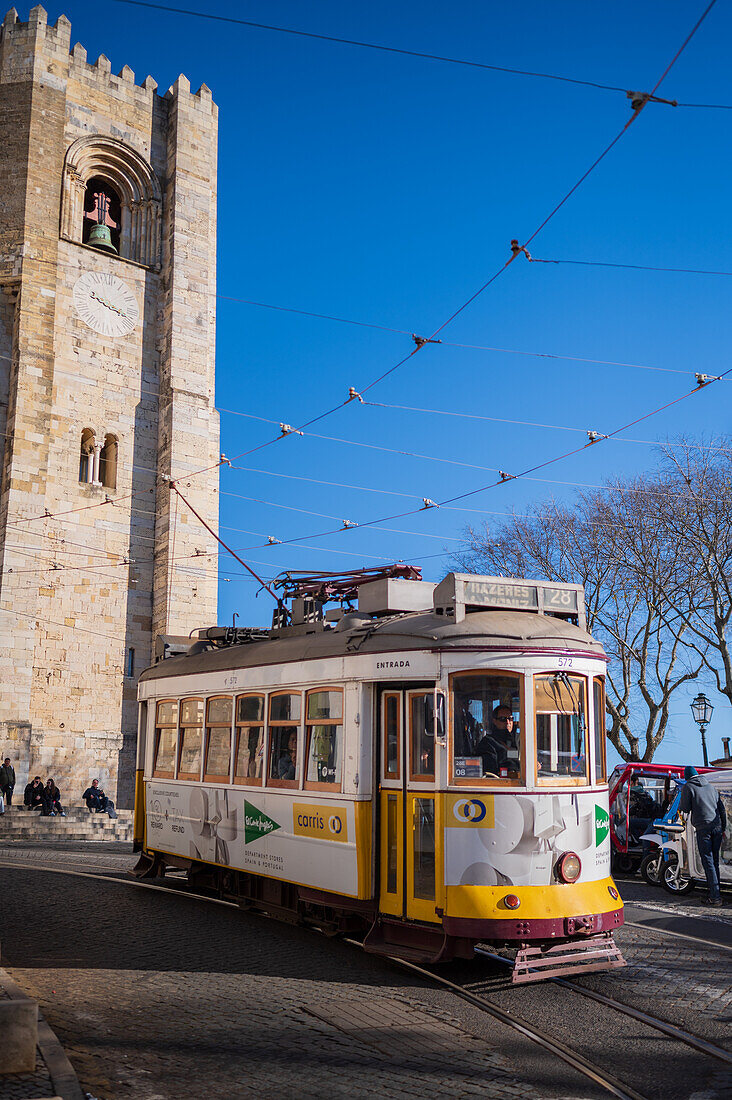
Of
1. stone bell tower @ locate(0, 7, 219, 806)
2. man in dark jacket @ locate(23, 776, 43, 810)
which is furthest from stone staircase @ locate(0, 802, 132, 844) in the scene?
stone bell tower @ locate(0, 7, 219, 806)

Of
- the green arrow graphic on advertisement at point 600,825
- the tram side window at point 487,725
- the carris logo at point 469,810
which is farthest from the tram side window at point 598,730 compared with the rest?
the carris logo at point 469,810

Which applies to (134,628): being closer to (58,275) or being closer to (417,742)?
(58,275)

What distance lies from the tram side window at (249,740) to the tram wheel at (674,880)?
6802 mm

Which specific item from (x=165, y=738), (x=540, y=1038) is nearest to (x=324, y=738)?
(x=540, y=1038)

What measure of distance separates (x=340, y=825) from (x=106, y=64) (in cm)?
3312

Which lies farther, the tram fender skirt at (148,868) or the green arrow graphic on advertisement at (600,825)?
the tram fender skirt at (148,868)

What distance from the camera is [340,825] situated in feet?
29.8

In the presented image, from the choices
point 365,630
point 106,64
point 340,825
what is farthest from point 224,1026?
point 106,64

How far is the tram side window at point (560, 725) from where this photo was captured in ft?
27.7

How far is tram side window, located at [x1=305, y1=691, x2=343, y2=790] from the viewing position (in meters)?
9.30

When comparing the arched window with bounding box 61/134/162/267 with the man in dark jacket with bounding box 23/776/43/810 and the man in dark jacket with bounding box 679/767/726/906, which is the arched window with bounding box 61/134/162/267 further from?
the man in dark jacket with bounding box 679/767/726/906

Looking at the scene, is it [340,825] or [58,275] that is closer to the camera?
[340,825]

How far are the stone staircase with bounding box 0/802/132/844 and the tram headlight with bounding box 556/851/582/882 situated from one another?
55.2 feet

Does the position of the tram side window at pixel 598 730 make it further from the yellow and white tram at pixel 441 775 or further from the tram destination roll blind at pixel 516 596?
the tram destination roll blind at pixel 516 596
